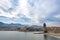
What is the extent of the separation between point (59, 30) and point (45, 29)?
26.5 meters

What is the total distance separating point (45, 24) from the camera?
139375mm

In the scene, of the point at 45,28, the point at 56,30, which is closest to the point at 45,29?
the point at 45,28

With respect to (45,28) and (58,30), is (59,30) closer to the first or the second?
(58,30)

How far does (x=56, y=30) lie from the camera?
112875 millimetres

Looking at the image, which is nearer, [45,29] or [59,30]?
[59,30]

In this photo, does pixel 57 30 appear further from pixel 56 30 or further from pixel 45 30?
pixel 45 30

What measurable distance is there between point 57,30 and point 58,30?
3.43 ft

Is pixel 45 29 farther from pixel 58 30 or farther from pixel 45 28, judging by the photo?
pixel 58 30

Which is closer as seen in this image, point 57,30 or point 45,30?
point 57,30

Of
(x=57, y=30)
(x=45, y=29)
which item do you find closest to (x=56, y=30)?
(x=57, y=30)

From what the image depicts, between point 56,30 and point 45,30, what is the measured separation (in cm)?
2603

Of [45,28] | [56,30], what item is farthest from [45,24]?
Answer: [56,30]

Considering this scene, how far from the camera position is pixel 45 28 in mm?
136375

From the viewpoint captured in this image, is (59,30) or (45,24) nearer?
(59,30)
